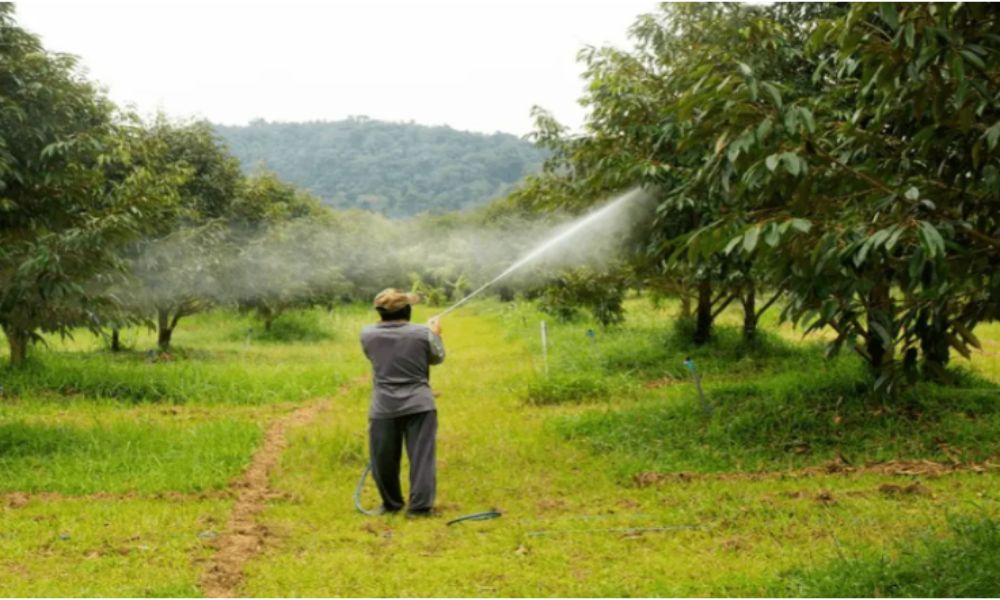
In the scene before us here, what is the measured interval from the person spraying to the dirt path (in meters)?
1.14

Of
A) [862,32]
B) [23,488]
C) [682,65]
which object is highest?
[682,65]

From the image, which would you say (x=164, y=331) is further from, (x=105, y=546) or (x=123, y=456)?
(x=105, y=546)

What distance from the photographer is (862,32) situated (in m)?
4.61

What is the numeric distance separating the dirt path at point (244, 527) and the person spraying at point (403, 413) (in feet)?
3.75

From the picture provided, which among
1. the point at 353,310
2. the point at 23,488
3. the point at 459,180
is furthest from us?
the point at 459,180

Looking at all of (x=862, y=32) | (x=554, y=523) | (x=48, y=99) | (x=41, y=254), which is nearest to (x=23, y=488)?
(x=41, y=254)

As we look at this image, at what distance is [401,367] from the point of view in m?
7.17

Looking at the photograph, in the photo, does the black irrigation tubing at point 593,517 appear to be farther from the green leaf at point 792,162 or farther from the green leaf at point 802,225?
the green leaf at point 792,162

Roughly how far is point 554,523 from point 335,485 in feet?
8.55

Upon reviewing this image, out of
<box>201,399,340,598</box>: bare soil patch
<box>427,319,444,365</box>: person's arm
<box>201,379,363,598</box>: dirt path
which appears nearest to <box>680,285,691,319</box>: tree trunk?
<box>201,379,363,598</box>: dirt path

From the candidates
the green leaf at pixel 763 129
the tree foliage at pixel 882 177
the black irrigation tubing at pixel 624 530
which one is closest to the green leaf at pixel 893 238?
the tree foliage at pixel 882 177

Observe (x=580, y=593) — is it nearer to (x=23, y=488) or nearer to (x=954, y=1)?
(x=954, y=1)

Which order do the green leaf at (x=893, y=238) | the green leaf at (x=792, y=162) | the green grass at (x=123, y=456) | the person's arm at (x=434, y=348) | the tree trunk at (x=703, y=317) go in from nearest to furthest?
the green leaf at (x=893, y=238)
the green leaf at (x=792, y=162)
the person's arm at (x=434, y=348)
the green grass at (x=123, y=456)
the tree trunk at (x=703, y=317)

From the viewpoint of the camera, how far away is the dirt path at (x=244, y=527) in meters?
5.29
